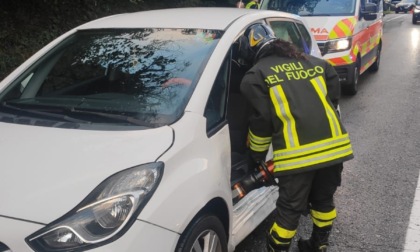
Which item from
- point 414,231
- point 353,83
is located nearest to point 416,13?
point 353,83

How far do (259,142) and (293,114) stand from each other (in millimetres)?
302

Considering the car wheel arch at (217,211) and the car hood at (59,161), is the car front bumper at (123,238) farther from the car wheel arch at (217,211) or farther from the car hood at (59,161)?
the car wheel arch at (217,211)

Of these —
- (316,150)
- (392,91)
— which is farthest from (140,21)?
(392,91)

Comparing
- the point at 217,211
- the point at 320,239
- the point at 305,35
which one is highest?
the point at 305,35

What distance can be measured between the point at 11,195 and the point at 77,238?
0.34 meters

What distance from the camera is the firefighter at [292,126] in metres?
2.74

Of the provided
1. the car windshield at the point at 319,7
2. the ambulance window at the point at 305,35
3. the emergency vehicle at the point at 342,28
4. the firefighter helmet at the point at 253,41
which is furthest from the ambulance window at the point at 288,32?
the car windshield at the point at 319,7

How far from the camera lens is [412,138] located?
608cm

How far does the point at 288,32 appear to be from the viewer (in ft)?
14.1

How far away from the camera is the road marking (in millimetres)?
3467

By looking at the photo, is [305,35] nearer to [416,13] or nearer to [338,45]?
[338,45]

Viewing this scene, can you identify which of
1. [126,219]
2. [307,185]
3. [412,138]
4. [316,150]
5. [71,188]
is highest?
[71,188]

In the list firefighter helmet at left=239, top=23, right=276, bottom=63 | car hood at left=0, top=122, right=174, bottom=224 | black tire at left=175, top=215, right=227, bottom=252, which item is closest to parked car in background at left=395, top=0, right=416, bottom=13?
firefighter helmet at left=239, top=23, right=276, bottom=63

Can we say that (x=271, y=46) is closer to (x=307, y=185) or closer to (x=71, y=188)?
(x=307, y=185)
